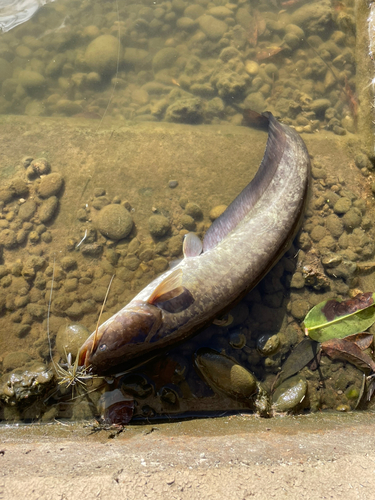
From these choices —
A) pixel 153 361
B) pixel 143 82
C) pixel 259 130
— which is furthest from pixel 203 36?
pixel 153 361

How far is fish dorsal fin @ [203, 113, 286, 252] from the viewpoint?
11.4 ft

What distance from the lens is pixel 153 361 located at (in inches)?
122

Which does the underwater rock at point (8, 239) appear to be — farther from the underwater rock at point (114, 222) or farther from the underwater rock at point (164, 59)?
the underwater rock at point (164, 59)

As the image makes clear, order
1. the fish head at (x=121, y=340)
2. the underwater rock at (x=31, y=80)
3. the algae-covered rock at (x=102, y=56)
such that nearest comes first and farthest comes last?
the fish head at (x=121, y=340) < the underwater rock at (x=31, y=80) < the algae-covered rock at (x=102, y=56)

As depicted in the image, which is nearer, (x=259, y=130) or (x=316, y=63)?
(x=259, y=130)

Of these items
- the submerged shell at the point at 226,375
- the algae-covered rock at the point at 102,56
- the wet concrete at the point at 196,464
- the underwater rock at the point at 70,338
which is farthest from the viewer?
the algae-covered rock at the point at 102,56

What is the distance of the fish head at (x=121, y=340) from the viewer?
8.48 ft

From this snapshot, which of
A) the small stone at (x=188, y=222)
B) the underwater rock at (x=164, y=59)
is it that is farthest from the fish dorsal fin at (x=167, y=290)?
the underwater rock at (x=164, y=59)

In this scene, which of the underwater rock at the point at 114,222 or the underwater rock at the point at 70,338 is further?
the underwater rock at the point at 114,222

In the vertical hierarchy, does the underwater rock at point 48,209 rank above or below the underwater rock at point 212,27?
below

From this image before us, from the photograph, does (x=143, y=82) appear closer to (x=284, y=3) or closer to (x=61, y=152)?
(x=61, y=152)

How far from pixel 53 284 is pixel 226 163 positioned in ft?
8.51

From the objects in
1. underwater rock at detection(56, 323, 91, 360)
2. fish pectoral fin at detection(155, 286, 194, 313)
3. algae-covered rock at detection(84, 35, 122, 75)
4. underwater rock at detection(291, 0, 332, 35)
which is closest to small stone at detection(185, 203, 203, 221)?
fish pectoral fin at detection(155, 286, 194, 313)

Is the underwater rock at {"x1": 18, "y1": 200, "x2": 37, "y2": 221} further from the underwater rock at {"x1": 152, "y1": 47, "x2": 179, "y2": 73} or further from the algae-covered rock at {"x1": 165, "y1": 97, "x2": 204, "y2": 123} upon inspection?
the underwater rock at {"x1": 152, "y1": 47, "x2": 179, "y2": 73}
